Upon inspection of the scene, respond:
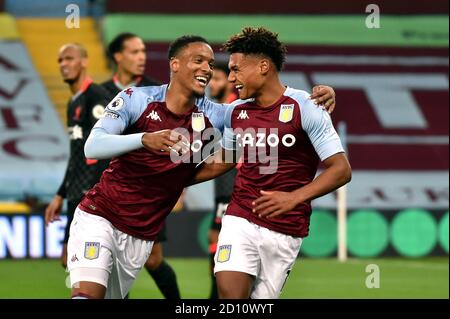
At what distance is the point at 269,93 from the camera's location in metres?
6.74

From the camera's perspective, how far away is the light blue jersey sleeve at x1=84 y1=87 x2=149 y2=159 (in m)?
6.36

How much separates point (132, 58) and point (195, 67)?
106 inches

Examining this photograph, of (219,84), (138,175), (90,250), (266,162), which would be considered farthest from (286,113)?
(219,84)

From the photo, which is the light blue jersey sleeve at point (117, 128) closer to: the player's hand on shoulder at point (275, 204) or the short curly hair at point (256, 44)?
the short curly hair at point (256, 44)

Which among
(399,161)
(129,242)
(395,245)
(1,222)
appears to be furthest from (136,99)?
(399,161)

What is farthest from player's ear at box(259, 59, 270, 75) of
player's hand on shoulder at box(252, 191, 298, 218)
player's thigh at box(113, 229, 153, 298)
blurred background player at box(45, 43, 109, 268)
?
blurred background player at box(45, 43, 109, 268)

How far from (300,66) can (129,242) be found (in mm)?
15370

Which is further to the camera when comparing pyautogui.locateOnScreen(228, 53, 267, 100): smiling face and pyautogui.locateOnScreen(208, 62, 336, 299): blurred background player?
pyautogui.locateOnScreen(208, 62, 336, 299): blurred background player

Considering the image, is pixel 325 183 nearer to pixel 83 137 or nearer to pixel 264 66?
pixel 264 66

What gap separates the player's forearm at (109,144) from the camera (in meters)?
6.33

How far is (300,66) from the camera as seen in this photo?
21.8 metres

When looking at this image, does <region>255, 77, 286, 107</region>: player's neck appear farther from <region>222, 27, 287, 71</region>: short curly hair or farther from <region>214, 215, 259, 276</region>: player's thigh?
<region>214, 215, 259, 276</region>: player's thigh

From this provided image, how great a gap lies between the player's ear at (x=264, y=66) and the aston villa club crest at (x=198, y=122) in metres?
0.48

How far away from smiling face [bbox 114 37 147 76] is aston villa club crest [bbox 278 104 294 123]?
9.71 feet
